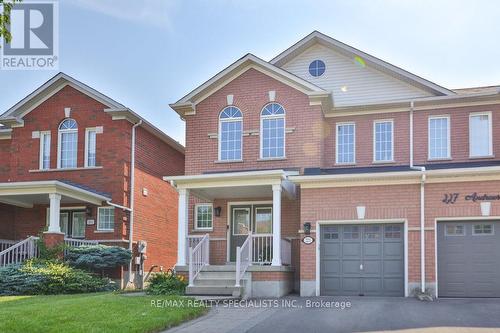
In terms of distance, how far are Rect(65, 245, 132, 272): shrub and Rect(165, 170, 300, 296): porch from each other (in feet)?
8.55

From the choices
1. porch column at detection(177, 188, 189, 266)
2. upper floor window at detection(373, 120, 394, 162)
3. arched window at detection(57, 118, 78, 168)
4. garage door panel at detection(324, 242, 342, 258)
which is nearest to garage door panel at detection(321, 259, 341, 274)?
garage door panel at detection(324, 242, 342, 258)

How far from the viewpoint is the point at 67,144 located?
72.5 ft

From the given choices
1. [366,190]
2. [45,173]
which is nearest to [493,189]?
[366,190]

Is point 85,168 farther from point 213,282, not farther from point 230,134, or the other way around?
point 213,282

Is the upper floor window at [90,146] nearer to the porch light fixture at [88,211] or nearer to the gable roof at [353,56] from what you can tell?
the porch light fixture at [88,211]

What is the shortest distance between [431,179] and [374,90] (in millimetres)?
5354

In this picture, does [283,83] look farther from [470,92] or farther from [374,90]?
[470,92]

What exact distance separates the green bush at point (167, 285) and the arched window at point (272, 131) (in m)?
5.18

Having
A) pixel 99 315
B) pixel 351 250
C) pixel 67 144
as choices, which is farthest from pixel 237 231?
pixel 99 315

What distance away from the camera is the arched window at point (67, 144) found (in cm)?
2198

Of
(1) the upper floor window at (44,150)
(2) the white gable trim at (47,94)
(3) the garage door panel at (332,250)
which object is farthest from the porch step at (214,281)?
(1) the upper floor window at (44,150)

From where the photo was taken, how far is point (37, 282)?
16.7 m

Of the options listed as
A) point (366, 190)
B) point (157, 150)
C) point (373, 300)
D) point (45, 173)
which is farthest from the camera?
point (157, 150)

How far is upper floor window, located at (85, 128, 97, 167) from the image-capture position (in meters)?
21.8
